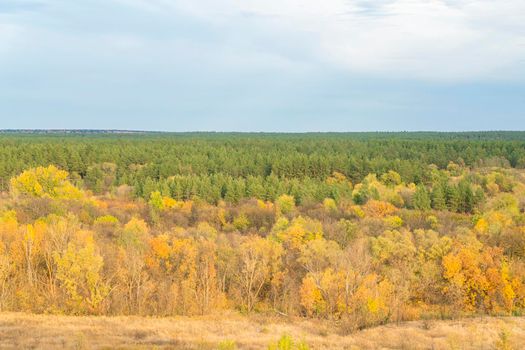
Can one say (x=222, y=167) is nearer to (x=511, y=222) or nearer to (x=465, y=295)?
(x=511, y=222)

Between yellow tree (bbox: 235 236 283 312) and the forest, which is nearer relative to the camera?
the forest

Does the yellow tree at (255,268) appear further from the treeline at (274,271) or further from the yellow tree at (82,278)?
the yellow tree at (82,278)

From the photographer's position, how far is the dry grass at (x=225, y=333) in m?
28.1

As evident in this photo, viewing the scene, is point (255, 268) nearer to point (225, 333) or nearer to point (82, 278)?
point (82, 278)

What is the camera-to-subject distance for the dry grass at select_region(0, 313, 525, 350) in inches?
1108

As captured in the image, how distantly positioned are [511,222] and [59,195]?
65312 millimetres

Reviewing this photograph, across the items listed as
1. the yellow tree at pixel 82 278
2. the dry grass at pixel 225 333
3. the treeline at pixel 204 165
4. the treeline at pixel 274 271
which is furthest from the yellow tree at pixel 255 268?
the treeline at pixel 204 165

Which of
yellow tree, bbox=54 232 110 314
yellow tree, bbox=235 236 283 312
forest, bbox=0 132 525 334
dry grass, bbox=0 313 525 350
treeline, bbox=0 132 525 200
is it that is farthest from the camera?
treeline, bbox=0 132 525 200

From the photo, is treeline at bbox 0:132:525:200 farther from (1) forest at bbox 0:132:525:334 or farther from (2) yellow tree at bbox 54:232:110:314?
(2) yellow tree at bbox 54:232:110:314

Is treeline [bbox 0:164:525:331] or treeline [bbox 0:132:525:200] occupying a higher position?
treeline [bbox 0:132:525:200]

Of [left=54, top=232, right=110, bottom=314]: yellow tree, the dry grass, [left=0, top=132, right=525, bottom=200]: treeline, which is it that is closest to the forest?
[left=54, top=232, right=110, bottom=314]: yellow tree

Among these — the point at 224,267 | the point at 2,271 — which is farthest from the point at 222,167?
the point at 2,271

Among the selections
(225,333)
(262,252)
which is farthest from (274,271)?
(225,333)

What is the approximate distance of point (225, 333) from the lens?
103ft
